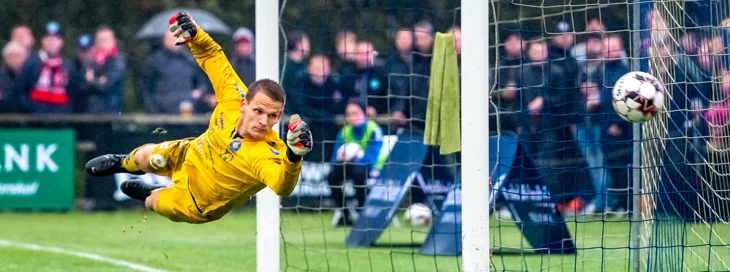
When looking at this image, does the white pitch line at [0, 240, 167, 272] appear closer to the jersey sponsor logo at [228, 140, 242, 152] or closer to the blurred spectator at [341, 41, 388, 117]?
the jersey sponsor logo at [228, 140, 242, 152]

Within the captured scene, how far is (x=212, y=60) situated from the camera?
A: 28.6ft

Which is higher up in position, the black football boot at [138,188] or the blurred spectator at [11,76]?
the blurred spectator at [11,76]

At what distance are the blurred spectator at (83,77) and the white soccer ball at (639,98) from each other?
924cm

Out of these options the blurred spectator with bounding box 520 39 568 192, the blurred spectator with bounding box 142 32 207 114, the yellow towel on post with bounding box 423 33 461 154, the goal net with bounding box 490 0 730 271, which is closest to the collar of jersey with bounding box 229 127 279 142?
the goal net with bounding box 490 0 730 271

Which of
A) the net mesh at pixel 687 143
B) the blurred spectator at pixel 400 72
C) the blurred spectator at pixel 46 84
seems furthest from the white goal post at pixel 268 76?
the blurred spectator at pixel 46 84

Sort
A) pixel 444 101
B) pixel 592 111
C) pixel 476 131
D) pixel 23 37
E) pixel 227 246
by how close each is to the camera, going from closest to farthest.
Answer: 1. pixel 476 131
2. pixel 444 101
3. pixel 227 246
4. pixel 592 111
5. pixel 23 37

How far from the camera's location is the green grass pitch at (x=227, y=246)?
10500 millimetres

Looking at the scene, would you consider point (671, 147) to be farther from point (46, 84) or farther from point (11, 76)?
point (11, 76)

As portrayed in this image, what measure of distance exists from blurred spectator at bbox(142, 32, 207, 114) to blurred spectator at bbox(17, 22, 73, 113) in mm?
1130

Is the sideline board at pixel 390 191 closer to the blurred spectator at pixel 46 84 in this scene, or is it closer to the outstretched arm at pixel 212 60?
the outstretched arm at pixel 212 60

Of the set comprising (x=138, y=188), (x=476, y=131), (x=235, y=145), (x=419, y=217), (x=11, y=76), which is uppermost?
(x=11, y=76)

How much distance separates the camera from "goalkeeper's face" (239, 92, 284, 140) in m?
7.79

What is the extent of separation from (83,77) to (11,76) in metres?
0.96

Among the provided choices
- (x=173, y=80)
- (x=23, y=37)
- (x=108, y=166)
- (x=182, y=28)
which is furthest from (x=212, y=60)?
(x=23, y=37)
